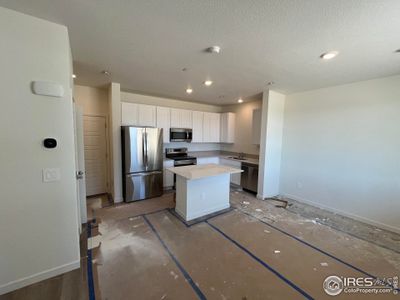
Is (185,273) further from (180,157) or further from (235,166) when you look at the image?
(235,166)

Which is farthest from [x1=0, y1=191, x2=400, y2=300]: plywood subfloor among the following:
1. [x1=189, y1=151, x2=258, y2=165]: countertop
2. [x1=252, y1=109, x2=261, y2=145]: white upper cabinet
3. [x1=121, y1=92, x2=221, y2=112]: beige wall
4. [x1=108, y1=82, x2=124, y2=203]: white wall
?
[x1=121, y1=92, x2=221, y2=112]: beige wall

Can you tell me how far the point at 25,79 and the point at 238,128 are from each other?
207 inches

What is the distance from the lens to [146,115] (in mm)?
4523

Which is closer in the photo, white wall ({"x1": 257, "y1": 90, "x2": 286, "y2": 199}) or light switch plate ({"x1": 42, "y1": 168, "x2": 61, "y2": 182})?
light switch plate ({"x1": 42, "y1": 168, "x2": 61, "y2": 182})

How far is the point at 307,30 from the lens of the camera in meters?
1.78

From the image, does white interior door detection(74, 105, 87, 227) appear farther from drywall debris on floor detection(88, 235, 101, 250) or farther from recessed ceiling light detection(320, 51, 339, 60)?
recessed ceiling light detection(320, 51, 339, 60)

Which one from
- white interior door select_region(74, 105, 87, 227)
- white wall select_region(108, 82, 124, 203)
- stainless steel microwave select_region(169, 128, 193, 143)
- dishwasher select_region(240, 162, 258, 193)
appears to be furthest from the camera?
stainless steel microwave select_region(169, 128, 193, 143)

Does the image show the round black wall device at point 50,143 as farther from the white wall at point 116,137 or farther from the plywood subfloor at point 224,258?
the white wall at point 116,137

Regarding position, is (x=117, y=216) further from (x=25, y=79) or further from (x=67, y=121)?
(x=25, y=79)

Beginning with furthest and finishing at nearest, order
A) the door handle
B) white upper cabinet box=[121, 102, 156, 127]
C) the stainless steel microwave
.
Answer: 1. the stainless steel microwave
2. white upper cabinet box=[121, 102, 156, 127]
3. the door handle

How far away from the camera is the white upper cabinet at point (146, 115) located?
14.5 feet

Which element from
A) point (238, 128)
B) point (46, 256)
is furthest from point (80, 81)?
point (238, 128)

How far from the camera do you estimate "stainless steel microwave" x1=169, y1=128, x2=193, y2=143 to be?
5.01 meters

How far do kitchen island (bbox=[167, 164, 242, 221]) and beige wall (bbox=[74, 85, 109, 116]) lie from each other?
2526mm
